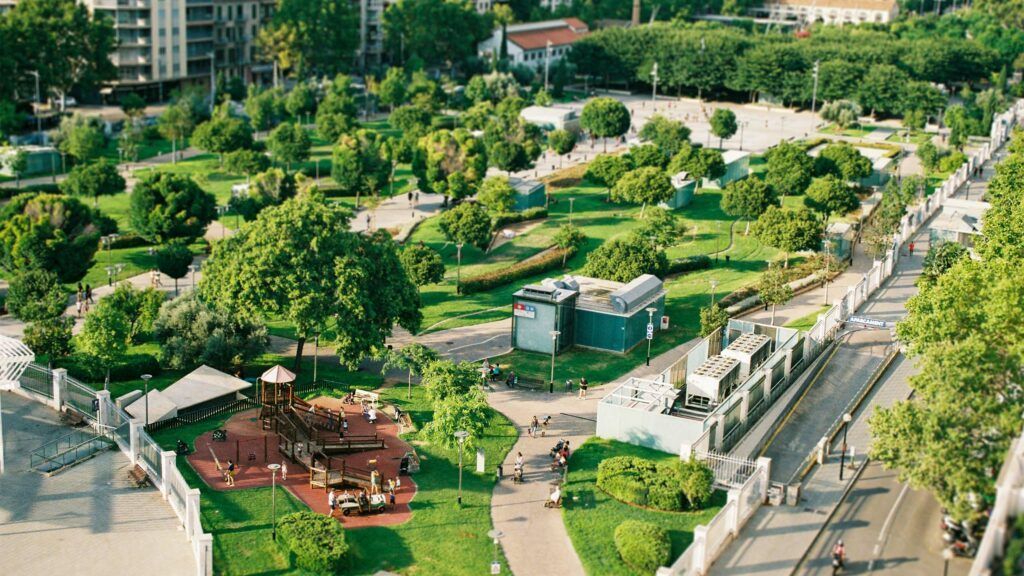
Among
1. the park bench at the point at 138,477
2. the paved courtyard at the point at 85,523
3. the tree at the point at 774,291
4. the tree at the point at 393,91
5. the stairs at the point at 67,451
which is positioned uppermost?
the tree at the point at 393,91

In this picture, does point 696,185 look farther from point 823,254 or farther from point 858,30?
point 858,30

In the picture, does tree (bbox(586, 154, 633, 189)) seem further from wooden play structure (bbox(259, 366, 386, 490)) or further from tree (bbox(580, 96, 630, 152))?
wooden play structure (bbox(259, 366, 386, 490))

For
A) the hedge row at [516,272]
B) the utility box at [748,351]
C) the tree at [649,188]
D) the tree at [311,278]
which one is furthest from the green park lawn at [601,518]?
the tree at [649,188]

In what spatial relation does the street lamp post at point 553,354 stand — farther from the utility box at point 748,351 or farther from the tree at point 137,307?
the tree at point 137,307

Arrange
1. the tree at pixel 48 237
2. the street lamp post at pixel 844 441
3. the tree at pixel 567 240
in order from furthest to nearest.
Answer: the tree at pixel 567 240 → the tree at pixel 48 237 → the street lamp post at pixel 844 441

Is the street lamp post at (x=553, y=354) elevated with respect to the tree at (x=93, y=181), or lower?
lower

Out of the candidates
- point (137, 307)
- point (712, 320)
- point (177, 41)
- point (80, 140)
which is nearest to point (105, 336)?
point (137, 307)
